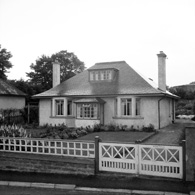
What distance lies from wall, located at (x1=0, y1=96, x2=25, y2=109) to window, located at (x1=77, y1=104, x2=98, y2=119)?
488 inches

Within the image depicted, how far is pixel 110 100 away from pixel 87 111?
88.7 inches

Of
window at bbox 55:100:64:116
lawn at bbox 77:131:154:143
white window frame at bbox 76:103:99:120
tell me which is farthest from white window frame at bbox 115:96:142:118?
window at bbox 55:100:64:116

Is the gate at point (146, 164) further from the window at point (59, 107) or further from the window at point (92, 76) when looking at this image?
the window at point (92, 76)

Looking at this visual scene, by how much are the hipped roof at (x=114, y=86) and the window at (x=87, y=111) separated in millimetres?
1037

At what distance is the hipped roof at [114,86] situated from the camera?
2009 centimetres

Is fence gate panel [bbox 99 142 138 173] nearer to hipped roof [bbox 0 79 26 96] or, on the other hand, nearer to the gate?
the gate

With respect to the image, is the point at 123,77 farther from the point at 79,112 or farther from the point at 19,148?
the point at 19,148

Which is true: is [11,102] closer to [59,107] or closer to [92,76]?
[59,107]

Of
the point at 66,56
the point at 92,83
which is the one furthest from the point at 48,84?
the point at 92,83

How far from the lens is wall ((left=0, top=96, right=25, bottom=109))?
28953mm

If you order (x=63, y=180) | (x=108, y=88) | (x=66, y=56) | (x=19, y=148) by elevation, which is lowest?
(x=63, y=180)

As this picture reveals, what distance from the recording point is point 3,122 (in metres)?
21.5

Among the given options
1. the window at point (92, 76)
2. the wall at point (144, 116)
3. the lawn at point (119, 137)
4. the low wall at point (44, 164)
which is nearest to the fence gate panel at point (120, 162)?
the low wall at point (44, 164)

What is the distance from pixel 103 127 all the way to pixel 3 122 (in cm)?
920
